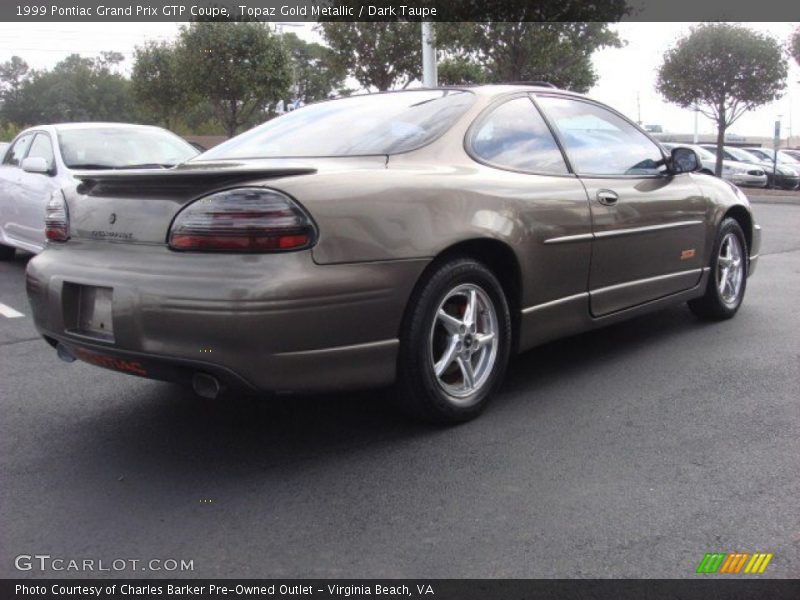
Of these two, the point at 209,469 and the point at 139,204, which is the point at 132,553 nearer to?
the point at 209,469

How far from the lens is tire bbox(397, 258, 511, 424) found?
338 cm

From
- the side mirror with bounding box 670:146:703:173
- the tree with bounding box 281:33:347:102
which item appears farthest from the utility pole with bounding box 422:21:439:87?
the tree with bounding box 281:33:347:102

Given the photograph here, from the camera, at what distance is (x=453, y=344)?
360cm

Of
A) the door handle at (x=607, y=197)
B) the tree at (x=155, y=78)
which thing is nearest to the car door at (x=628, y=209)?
the door handle at (x=607, y=197)

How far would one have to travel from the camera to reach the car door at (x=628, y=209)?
14.2 ft

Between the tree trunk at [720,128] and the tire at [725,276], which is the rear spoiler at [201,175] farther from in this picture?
the tree trunk at [720,128]

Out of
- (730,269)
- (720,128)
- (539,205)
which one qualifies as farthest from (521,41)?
(539,205)

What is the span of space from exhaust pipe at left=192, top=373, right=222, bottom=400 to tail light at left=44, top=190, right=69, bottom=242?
100cm

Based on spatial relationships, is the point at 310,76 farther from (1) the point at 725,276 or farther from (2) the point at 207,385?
A: (2) the point at 207,385

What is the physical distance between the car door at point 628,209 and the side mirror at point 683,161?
0.24 ft

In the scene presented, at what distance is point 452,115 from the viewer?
392 centimetres

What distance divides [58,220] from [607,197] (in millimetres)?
2669

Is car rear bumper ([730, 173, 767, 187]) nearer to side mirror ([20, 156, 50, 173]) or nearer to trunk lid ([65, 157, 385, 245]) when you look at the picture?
Result: side mirror ([20, 156, 50, 173])
